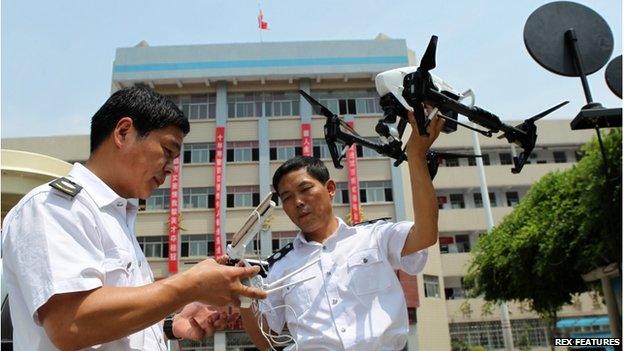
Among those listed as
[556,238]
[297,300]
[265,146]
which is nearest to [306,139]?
[265,146]

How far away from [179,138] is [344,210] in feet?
68.1

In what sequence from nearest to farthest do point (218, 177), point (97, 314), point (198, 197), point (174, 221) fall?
point (97, 314), point (174, 221), point (218, 177), point (198, 197)

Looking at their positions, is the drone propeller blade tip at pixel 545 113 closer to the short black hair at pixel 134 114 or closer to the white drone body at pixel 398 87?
the white drone body at pixel 398 87

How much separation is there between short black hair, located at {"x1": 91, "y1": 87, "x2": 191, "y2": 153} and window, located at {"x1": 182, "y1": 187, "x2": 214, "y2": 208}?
2145cm

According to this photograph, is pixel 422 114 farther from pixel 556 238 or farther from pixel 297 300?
pixel 556 238

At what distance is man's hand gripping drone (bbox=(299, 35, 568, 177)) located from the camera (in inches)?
80.7

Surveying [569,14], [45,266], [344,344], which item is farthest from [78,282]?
[569,14]

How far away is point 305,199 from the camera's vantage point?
8.59 feet

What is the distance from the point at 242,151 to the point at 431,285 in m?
10.6

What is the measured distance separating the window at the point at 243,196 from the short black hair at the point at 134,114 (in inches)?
842

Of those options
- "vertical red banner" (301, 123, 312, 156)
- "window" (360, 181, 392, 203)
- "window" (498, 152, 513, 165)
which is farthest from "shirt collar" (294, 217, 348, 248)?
"window" (498, 152, 513, 165)

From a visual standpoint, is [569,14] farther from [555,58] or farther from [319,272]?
[319,272]

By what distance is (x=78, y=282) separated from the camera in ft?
4.15

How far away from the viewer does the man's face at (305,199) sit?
262cm
